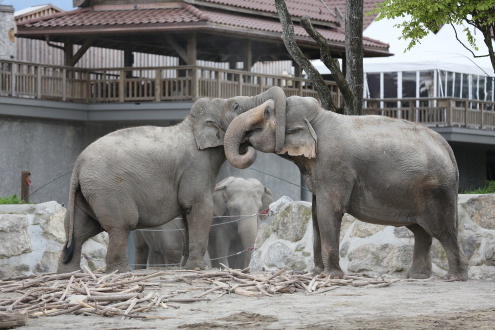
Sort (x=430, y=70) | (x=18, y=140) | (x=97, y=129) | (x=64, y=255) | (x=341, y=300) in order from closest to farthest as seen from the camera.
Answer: (x=341, y=300)
(x=64, y=255)
(x=18, y=140)
(x=97, y=129)
(x=430, y=70)

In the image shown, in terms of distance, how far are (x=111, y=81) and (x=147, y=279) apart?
19.3 meters

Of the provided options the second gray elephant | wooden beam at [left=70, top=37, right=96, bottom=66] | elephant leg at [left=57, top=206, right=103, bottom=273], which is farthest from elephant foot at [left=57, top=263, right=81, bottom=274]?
wooden beam at [left=70, top=37, right=96, bottom=66]

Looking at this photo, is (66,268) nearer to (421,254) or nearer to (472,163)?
(421,254)

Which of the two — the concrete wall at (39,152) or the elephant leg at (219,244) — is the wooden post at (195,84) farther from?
the elephant leg at (219,244)

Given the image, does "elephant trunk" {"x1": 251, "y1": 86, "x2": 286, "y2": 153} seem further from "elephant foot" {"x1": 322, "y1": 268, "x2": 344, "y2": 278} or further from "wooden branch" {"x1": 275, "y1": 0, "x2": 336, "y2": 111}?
"wooden branch" {"x1": 275, "y1": 0, "x2": 336, "y2": 111}

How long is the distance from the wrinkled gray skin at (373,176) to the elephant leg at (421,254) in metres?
0.24

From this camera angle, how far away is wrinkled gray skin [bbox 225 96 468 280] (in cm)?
958

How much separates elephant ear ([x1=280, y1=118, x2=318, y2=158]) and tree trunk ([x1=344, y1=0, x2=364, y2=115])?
378cm

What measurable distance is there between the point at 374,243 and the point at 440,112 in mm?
21626

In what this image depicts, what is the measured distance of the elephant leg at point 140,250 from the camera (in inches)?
630

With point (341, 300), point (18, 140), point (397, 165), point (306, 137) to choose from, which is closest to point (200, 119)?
point (306, 137)

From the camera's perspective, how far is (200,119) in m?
11.0

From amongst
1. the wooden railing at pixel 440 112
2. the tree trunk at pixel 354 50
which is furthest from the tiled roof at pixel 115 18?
the tree trunk at pixel 354 50

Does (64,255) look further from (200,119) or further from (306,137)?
(306,137)
